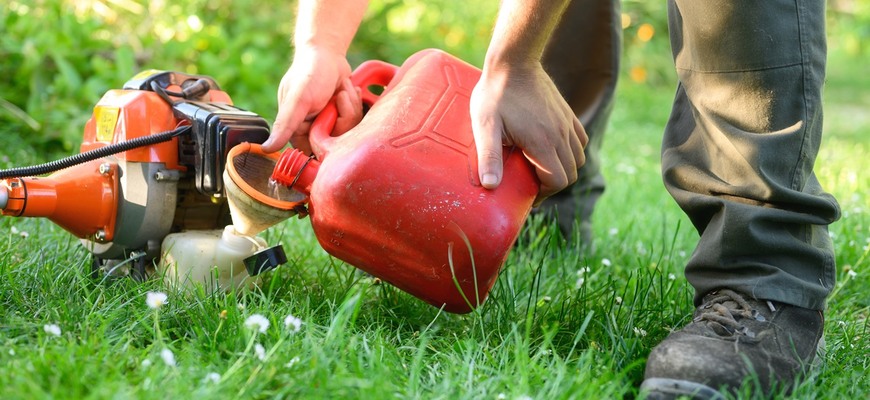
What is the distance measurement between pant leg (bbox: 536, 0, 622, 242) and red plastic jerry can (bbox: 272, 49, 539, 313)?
72 centimetres

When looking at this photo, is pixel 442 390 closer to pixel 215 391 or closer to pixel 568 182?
pixel 215 391

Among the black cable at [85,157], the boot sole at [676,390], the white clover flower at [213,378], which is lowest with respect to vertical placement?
the boot sole at [676,390]

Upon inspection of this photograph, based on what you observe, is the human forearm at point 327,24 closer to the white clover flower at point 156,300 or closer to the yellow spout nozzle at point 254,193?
the yellow spout nozzle at point 254,193

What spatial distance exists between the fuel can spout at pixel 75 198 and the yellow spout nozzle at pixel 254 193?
0.27 m

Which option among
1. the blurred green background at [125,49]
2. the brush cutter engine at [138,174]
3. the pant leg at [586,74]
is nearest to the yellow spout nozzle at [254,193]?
the brush cutter engine at [138,174]

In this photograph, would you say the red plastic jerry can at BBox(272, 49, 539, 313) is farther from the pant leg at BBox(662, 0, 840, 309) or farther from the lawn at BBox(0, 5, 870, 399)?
the pant leg at BBox(662, 0, 840, 309)

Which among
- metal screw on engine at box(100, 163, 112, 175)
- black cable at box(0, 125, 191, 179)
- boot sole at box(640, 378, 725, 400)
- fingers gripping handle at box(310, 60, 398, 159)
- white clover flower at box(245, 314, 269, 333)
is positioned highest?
fingers gripping handle at box(310, 60, 398, 159)

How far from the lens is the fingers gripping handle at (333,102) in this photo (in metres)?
1.54

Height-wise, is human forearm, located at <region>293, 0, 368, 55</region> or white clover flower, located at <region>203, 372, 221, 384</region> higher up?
human forearm, located at <region>293, 0, 368, 55</region>

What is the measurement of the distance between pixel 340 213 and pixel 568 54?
106 centimetres

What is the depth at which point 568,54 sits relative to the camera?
224 centimetres

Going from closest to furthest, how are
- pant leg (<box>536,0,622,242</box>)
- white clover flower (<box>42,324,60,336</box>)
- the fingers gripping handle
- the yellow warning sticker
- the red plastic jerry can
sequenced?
1. white clover flower (<box>42,324,60,336</box>)
2. the red plastic jerry can
3. the fingers gripping handle
4. the yellow warning sticker
5. pant leg (<box>536,0,622,242</box>)

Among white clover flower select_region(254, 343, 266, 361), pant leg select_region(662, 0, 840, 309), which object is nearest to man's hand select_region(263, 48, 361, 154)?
white clover flower select_region(254, 343, 266, 361)

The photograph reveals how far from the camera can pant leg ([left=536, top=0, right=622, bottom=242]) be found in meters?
2.19
